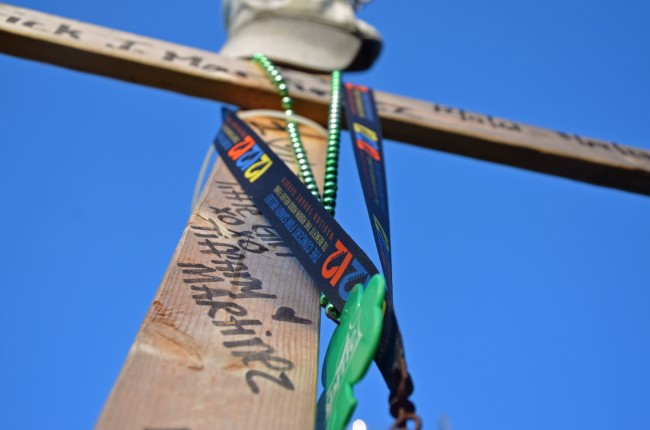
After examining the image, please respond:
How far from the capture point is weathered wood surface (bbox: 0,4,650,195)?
4.43ft

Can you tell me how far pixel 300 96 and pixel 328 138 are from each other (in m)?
0.17

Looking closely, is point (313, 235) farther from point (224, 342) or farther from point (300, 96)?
point (300, 96)

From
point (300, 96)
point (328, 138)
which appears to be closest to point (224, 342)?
point (328, 138)

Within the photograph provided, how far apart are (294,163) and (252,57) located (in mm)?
423

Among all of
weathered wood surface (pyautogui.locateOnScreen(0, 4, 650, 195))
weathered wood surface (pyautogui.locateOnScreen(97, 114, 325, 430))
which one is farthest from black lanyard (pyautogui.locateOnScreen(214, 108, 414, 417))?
weathered wood surface (pyautogui.locateOnScreen(0, 4, 650, 195))

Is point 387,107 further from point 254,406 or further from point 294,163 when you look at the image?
point 254,406

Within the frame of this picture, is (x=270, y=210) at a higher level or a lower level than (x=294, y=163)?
lower

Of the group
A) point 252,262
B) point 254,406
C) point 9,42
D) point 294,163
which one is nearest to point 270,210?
point 252,262

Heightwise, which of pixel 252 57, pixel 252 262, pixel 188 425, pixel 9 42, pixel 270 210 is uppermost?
pixel 252 57

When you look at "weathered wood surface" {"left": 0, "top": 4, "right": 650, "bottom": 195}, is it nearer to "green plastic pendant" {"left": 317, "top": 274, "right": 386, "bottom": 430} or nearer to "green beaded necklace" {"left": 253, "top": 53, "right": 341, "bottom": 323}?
"green beaded necklace" {"left": 253, "top": 53, "right": 341, "bottom": 323}

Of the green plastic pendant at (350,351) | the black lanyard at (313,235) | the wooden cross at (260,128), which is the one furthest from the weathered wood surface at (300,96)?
the green plastic pendant at (350,351)

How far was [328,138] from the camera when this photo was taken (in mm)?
1240

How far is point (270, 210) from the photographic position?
95cm

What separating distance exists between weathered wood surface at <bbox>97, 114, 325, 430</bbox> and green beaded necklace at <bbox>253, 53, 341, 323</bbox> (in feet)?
0.26
